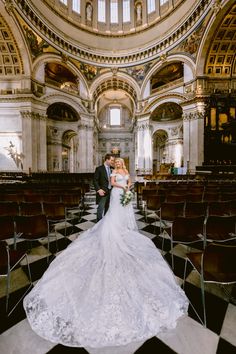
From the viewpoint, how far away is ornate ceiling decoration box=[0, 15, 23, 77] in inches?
501

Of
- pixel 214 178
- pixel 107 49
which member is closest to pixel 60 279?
pixel 214 178

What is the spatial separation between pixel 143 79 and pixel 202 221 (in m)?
19.9

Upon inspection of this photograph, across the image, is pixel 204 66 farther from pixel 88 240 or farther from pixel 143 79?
pixel 88 240

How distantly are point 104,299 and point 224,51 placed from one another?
18.3 metres

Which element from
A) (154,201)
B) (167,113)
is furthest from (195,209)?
(167,113)

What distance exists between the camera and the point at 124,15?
20.0 m

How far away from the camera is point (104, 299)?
185cm

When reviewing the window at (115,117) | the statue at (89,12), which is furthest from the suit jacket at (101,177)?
the window at (115,117)

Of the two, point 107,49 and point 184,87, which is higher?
point 107,49

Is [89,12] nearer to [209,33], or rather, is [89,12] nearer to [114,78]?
[114,78]

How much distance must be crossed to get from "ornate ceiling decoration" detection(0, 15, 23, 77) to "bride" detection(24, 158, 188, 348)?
676 inches

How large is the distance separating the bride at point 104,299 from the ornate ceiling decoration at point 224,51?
16694mm

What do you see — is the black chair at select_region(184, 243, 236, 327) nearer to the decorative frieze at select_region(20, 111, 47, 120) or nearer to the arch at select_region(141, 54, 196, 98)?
the decorative frieze at select_region(20, 111, 47, 120)

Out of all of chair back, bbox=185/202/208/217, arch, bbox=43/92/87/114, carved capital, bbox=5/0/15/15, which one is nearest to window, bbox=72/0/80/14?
carved capital, bbox=5/0/15/15
